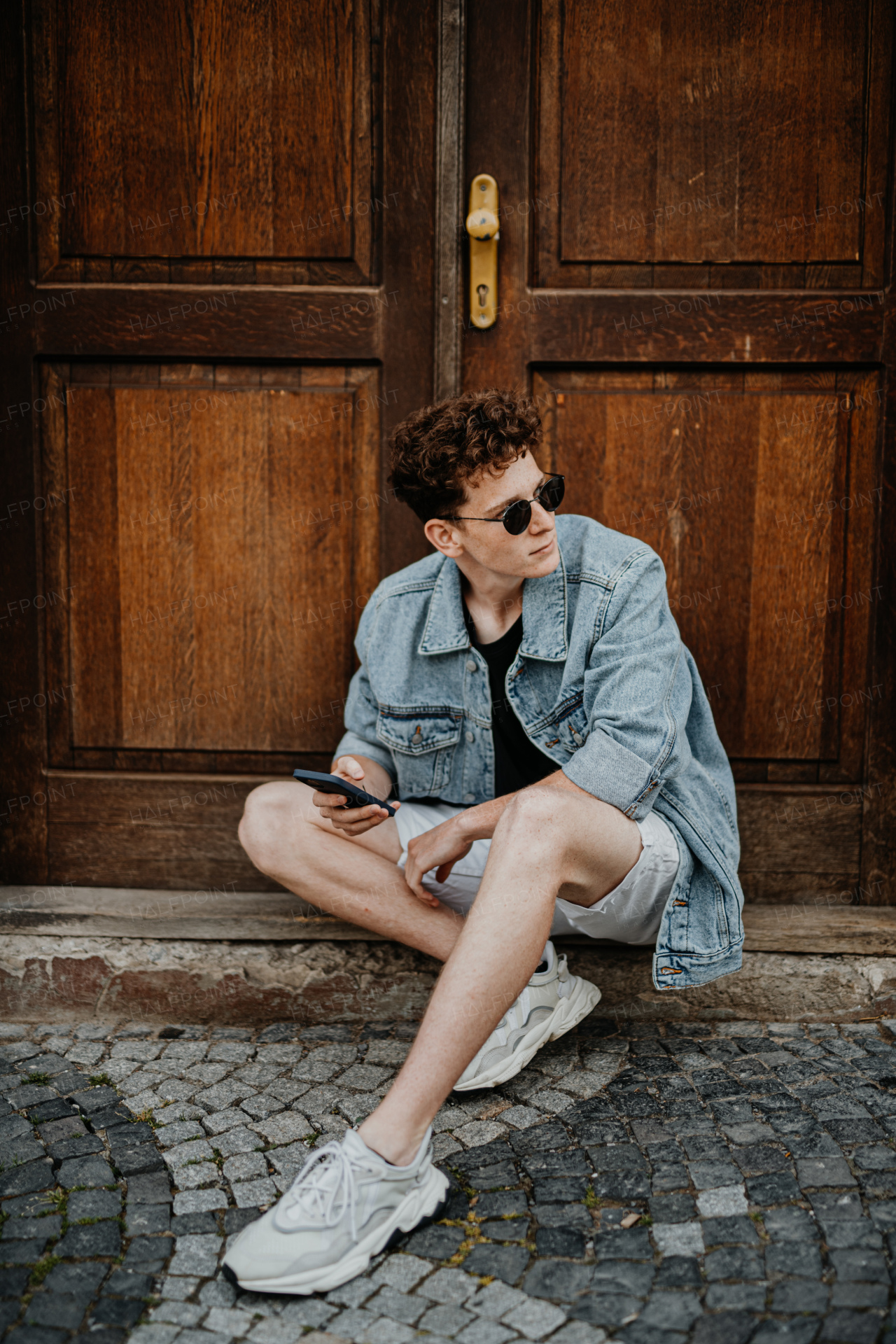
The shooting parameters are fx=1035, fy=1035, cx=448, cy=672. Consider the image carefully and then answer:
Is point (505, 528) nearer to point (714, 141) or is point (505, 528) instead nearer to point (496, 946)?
point (496, 946)

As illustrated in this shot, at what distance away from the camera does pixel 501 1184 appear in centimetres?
200

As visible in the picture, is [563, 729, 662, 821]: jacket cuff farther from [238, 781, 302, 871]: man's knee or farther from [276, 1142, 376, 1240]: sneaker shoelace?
[276, 1142, 376, 1240]: sneaker shoelace

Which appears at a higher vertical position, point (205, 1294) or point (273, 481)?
point (273, 481)

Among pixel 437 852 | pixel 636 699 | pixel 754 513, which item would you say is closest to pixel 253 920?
pixel 437 852

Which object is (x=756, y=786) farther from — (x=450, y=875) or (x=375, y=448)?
(x=375, y=448)

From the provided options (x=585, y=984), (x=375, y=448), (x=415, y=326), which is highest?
(x=415, y=326)

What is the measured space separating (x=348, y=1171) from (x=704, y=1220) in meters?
0.65

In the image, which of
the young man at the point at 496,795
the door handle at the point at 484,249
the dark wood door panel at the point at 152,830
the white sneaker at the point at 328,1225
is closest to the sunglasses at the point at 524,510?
the young man at the point at 496,795

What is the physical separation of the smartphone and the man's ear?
59 cm

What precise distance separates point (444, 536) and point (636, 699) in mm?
578

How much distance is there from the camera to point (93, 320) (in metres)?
2.83

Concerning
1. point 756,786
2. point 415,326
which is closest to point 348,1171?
point 756,786

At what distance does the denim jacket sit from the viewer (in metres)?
2.19

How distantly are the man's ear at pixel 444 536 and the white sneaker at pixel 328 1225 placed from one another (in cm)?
124
